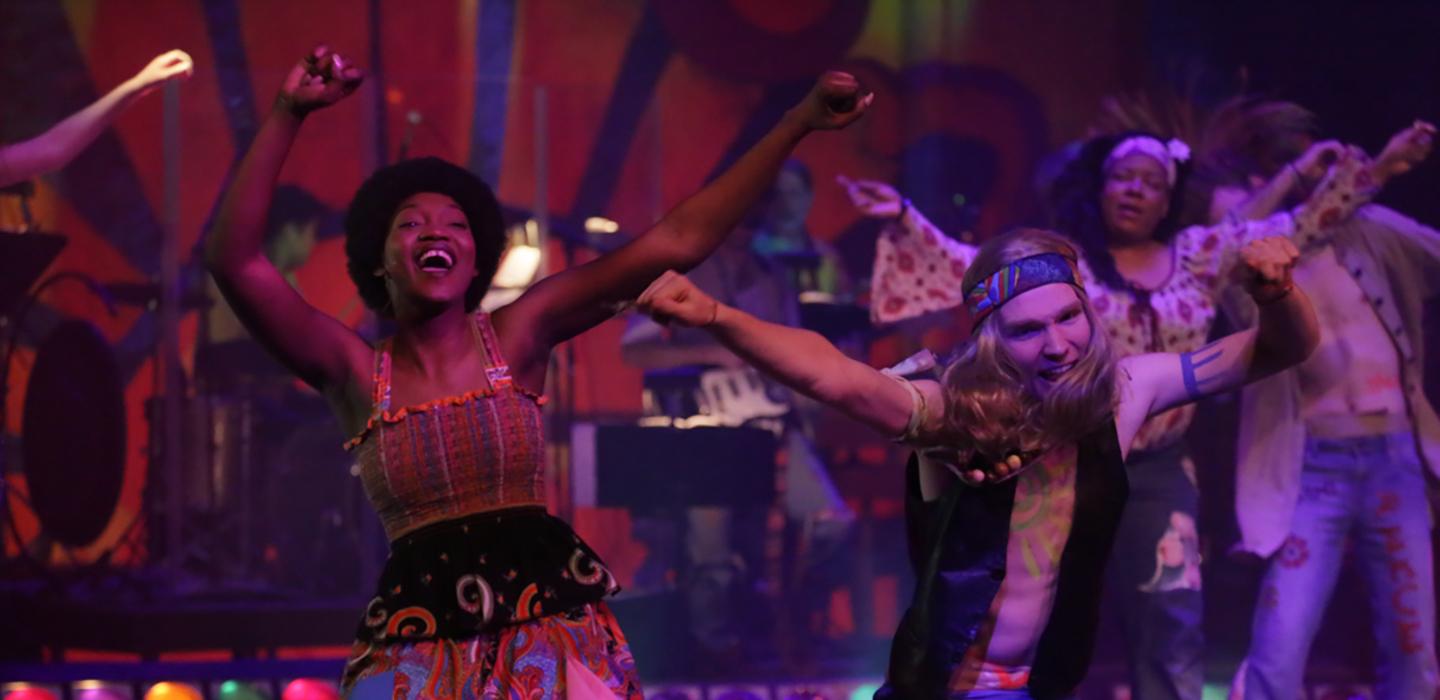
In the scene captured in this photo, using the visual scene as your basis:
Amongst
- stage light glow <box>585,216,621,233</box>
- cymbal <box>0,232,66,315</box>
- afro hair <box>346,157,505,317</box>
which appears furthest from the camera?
stage light glow <box>585,216,621,233</box>

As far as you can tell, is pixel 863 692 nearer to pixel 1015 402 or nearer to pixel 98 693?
pixel 98 693

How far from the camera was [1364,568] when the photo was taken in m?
4.66

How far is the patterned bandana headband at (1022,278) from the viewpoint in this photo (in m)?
2.67

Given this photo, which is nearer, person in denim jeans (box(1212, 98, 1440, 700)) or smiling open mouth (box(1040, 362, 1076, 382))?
smiling open mouth (box(1040, 362, 1076, 382))

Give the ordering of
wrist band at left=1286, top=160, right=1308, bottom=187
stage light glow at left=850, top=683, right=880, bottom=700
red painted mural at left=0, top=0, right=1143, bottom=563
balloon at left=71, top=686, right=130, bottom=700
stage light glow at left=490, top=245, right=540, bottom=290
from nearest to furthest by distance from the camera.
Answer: balloon at left=71, top=686, right=130, bottom=700 → wrist band at left=1286, top=160, right=1308, bottom=187 → stage light glow at left=850, top=683, right=880, bottom=700 → stage light glow at left=490, top=245, right=540, bottom=290 → red painted mural at left=0, top=0, right=1143, bottom=563

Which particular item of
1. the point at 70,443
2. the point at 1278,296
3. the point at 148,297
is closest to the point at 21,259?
the point at 148,297

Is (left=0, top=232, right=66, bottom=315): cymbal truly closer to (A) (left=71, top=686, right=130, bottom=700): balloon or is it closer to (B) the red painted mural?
(B) the red painted mural

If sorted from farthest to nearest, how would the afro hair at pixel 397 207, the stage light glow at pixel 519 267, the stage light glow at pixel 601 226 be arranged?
the stage light glow at pixel 601 226, the stage light glow at pixel 519 267, the afro hair at pixel 397 207

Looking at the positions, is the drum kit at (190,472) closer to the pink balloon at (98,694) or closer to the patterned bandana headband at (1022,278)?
the pink balloon at (98,694)

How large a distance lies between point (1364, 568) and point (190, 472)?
4230 mm

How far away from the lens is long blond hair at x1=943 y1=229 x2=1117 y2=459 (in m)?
2.60

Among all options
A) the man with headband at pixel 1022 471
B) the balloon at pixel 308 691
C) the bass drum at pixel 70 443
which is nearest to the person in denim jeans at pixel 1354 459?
the man with headband at pixel 1022 471

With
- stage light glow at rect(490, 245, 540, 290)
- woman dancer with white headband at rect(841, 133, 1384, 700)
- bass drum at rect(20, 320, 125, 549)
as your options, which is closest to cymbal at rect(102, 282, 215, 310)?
bass drum at rect(20, 320, 125, 549)

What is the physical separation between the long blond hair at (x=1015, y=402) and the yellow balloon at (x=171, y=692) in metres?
3.11
